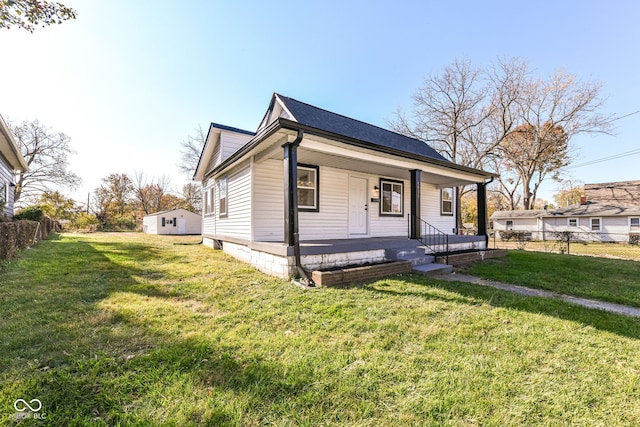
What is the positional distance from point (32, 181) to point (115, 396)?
34362mm

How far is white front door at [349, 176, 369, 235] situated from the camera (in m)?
8.55

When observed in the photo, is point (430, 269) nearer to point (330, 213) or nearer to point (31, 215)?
point (330, 213)

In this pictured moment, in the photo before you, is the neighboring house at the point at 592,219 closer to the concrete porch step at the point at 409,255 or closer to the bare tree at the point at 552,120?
the bare tree at the point at 552,120

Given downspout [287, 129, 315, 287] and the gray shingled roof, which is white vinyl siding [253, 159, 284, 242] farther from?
downspout [287, 129, 315, 287]

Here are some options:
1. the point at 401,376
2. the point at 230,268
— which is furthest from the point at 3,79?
the point at 401,376

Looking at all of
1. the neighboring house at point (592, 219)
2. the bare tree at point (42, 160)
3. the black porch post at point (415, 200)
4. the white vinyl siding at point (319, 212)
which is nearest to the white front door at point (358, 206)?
the white vinyl siding at point (319, 212)

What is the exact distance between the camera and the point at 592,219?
2292 centimetres

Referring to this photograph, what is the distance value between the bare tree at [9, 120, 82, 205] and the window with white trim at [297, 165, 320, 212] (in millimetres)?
29827

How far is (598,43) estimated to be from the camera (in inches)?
536

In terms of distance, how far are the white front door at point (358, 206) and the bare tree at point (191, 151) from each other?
74.0 feet

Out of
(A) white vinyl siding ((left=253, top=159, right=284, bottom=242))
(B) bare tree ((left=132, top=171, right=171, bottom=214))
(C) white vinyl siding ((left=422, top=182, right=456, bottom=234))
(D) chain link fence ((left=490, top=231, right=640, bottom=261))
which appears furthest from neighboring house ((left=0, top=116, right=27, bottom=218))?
(B) bare tree ((left=132, top=171, right=171, bottom=214))

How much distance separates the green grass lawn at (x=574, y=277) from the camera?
4.62 m

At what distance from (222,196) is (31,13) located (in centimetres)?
572

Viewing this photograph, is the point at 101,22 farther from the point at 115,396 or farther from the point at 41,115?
the point at 41,115
